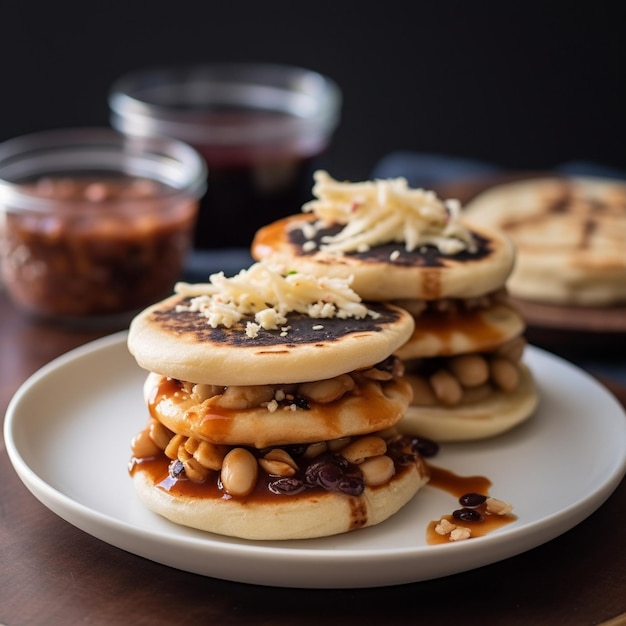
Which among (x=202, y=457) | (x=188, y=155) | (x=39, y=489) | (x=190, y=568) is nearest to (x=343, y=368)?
(x=202, y=457)

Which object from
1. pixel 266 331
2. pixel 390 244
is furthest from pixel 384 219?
A: pixel 266 331

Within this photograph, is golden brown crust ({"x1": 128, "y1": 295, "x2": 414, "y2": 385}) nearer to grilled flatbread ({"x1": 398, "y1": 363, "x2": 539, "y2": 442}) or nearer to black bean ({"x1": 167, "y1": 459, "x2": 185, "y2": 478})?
black bean ({"x1": 167, "y1": 459, "x2": 185, "y2": 478})

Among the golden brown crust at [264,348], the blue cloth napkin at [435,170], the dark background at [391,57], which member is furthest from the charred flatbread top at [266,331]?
the dark background at [391,57]

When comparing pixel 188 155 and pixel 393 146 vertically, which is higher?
pixel 188 155

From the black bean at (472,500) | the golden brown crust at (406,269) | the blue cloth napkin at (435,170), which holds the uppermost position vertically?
the golden brown crust at (406,269)

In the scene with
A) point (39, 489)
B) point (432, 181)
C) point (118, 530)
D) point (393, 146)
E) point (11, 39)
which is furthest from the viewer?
point (393, 146)

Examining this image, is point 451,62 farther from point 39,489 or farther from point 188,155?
point 39,489

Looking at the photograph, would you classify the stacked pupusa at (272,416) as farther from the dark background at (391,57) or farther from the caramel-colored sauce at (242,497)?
the dark background at (391,57)
